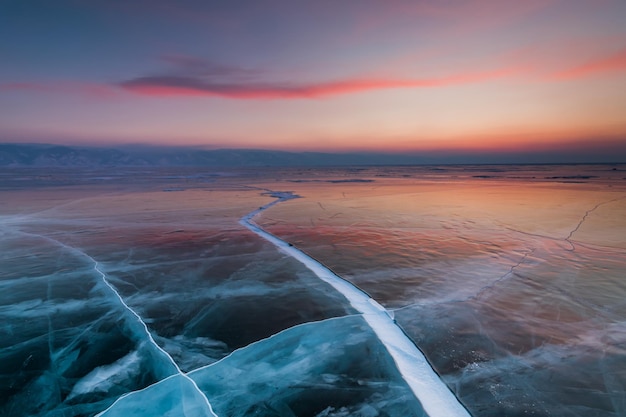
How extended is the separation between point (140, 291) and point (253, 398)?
347 cm

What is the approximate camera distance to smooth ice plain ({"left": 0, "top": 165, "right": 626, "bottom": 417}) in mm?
3141

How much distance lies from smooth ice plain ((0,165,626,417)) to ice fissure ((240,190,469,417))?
0.02m

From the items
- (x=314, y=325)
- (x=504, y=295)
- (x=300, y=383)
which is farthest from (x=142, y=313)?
(x=504, y=295)

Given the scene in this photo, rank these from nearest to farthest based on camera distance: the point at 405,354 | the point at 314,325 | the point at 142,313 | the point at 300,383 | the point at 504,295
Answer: the point at 300,383, the point at 405,354, the point at 314,325, the point at 142,313, the point at 504,295

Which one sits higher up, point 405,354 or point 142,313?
point 405,354

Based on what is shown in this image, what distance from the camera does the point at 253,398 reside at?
10.4 feet

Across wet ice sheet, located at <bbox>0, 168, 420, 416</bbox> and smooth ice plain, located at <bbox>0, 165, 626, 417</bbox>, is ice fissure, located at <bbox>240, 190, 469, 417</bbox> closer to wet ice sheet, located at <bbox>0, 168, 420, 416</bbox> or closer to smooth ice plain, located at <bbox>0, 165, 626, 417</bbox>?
smooth ice plain, located at <bbox>0, 165, 626, 417</bbox>

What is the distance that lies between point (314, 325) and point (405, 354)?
123 cm

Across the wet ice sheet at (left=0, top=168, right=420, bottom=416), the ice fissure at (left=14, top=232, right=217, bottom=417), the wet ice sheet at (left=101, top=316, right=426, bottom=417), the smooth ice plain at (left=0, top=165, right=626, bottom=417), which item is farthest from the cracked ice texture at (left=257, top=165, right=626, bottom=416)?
the ice fissure at (left=14, top=232, right=217, bottom=417)

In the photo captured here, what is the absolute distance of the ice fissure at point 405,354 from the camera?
3.01 metres

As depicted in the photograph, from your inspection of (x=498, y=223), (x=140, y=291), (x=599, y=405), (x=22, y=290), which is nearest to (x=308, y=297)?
(x=140, y=291)

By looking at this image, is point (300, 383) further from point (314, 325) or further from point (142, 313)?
point (142, 313)

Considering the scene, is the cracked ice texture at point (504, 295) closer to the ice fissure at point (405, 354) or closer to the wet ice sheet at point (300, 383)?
the ice fissure at point (405, 354)

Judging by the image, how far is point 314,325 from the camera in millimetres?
4469
